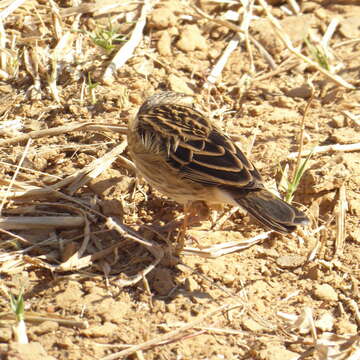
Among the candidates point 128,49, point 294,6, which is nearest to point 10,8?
point 128,49

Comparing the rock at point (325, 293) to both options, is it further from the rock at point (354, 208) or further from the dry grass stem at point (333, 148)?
the dry grass stem at point (333, 148)

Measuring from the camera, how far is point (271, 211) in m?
5.58

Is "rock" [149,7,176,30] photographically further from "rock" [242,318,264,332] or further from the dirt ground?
"rock" [242,318,264,332]

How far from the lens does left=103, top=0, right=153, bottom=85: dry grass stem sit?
7.95 m

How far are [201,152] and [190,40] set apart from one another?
3.03m

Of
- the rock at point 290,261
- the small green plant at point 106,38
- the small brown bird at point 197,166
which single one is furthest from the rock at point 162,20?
the rock at point 290,261

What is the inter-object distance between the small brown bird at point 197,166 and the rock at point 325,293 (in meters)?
0.67

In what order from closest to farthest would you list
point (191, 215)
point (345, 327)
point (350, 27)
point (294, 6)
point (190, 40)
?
point (345, 327)
point (191, 215)
point (190, 40)
point (350, 27)
point (294, 6)

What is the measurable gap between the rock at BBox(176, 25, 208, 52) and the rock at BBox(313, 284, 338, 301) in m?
3.70

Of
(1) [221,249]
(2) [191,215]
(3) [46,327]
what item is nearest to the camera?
(3) [46,327]

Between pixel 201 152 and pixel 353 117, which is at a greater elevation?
pixel 201 152

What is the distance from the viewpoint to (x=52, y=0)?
8.58 m

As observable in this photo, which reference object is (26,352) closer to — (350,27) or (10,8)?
(10,8)

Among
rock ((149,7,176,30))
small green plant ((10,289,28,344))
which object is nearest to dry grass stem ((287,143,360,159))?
rock ((149,7,176,30))
